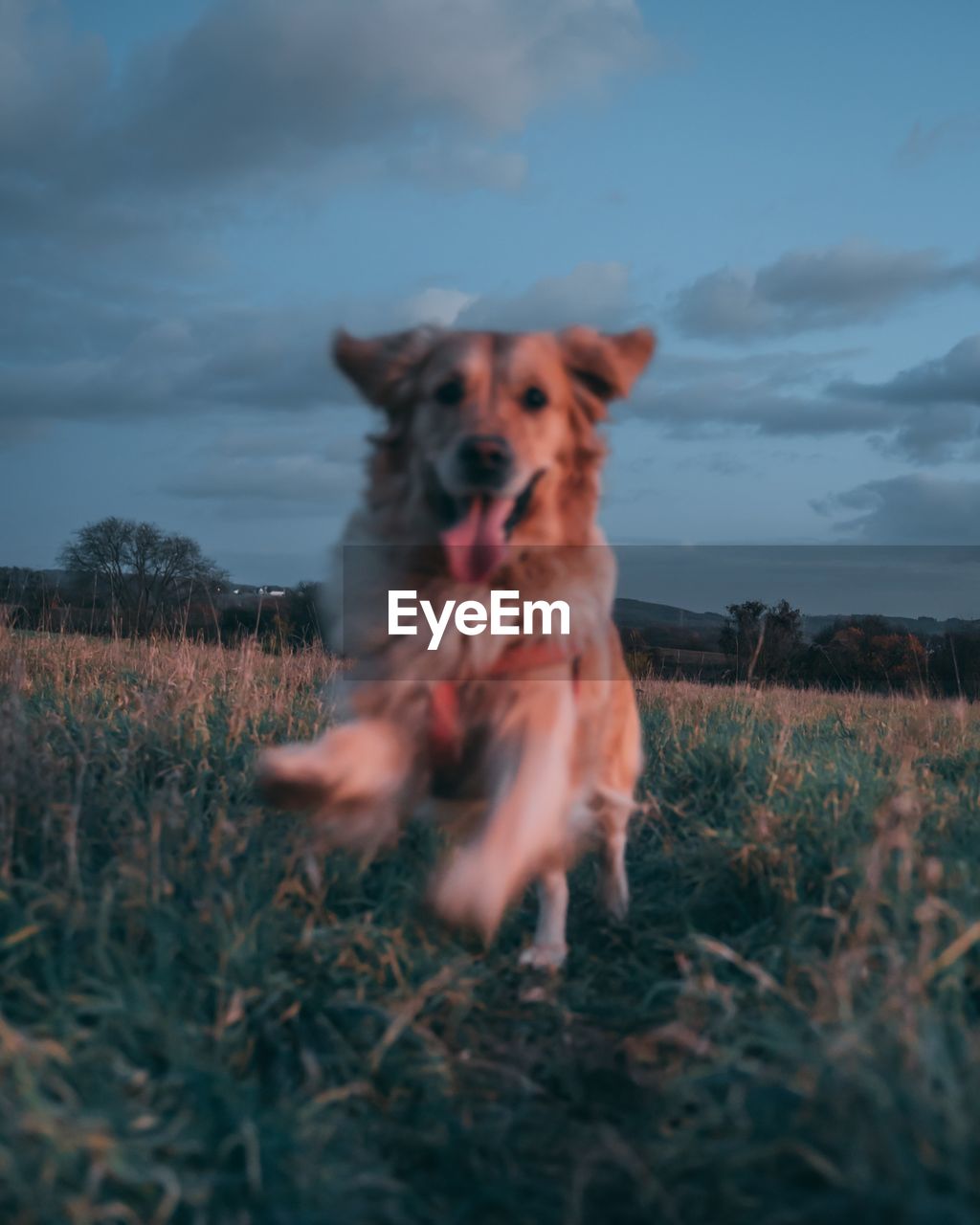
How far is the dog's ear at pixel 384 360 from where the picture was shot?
127 inches

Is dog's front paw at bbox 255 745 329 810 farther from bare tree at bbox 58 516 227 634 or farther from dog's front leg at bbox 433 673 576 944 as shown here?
bare tree at bbox 58 516 227 634

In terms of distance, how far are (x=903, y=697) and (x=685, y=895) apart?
687cm

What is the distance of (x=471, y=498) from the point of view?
2.94 metres

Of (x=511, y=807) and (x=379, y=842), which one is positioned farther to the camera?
(x=379, y=842)

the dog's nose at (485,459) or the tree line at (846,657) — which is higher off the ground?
the dog's nose at (485,459)

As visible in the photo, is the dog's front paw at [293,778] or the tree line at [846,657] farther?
the tree line at [846,657]

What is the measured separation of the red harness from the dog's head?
26cm

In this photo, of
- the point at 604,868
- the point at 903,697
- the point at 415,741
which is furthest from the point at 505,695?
the point at 903,697

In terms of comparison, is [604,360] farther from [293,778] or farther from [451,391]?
[293,778]

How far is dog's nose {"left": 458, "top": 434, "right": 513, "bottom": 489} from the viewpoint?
2850mm

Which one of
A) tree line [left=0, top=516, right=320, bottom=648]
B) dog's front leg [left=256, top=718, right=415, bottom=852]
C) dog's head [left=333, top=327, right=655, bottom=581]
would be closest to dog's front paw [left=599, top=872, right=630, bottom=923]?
Result: dog's front leg [left=256, top=718, right=415, bottom=852]

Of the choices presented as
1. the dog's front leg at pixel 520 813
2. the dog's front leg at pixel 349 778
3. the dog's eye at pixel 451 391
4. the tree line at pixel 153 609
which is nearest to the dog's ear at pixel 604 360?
the dog's eye at pixel 451 391

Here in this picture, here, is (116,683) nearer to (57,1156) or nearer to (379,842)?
(379,842)

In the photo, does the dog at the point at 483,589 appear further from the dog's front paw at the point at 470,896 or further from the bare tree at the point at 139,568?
the bare tree at the point at 139,568
